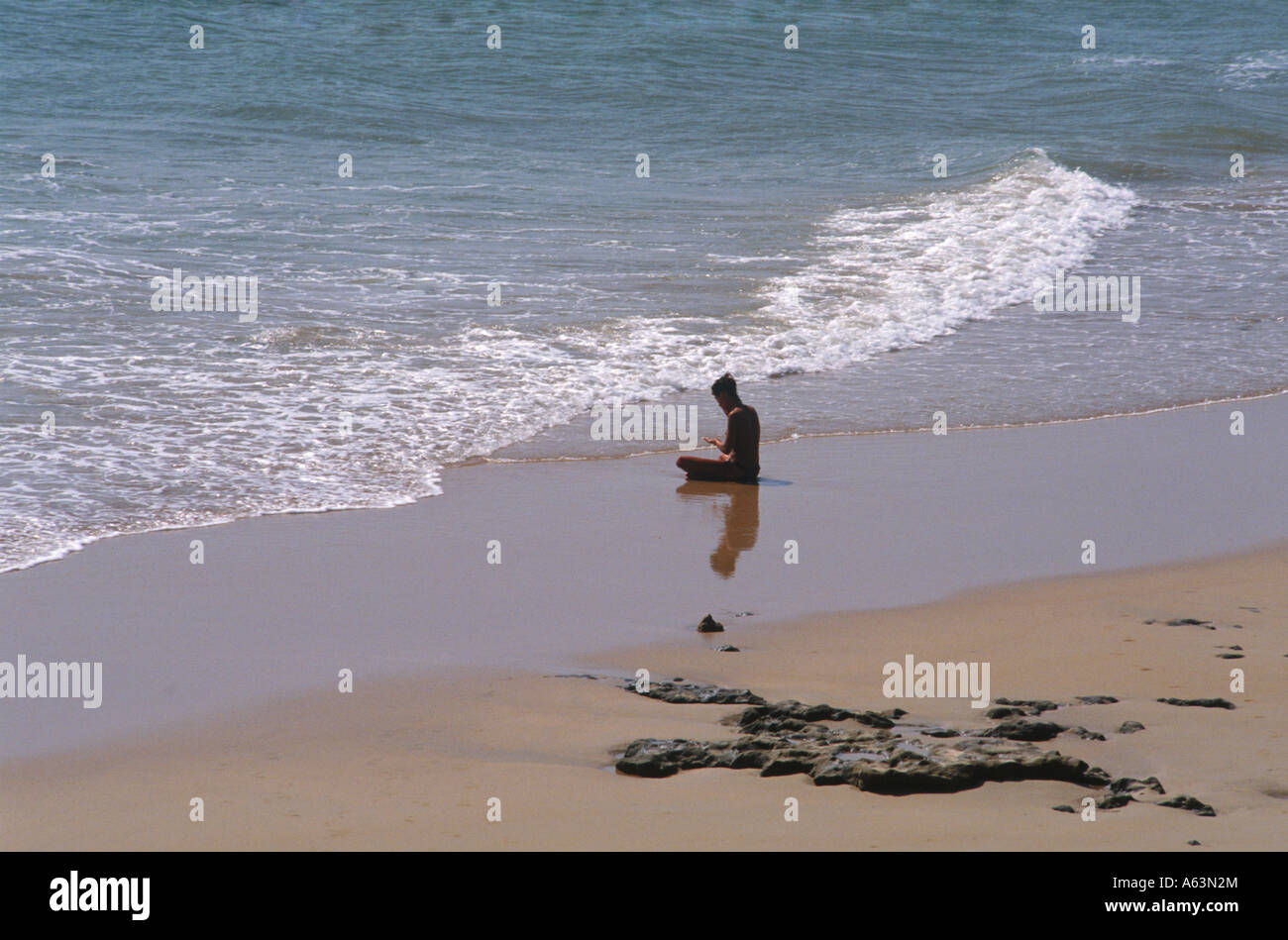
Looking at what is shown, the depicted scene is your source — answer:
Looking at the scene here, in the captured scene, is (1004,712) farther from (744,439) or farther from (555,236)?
(555,236)

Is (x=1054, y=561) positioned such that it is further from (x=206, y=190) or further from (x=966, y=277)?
(x=206, y=190)

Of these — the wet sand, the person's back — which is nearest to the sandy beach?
the wet sand

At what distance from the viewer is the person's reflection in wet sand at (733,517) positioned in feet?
25.4

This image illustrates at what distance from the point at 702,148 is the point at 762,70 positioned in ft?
25.5

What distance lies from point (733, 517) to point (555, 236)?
9.50m

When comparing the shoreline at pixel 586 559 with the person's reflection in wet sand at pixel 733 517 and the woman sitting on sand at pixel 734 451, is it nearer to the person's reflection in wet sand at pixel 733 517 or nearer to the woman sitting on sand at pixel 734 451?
the person's reflection in wet sand at pixel 733 517

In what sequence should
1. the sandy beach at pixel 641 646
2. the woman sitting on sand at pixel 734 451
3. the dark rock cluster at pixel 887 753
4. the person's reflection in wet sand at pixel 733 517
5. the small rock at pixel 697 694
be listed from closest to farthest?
the sandy beach at pixel 641 646 < the dark rock cluster at pixel 887 753 < the small rock at pixel 697 694 < the person's reflection in wet sand at pixel 733 517 < the woman sitting on sand at pixel 734 451

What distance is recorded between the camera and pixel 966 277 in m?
15.9

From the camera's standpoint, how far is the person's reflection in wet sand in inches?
305

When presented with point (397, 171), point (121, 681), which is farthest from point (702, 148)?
point (121, 681)

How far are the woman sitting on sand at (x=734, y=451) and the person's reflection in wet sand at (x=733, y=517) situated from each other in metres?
0.07

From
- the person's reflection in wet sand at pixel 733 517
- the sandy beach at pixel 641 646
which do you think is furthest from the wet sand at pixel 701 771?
the person's reflection in wet sand at pixel 733 517

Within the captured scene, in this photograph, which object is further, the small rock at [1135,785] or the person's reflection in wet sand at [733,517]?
the person's reflection in wet sand at [733,517]

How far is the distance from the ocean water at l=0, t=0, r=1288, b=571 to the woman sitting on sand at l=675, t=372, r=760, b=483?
1.02m
